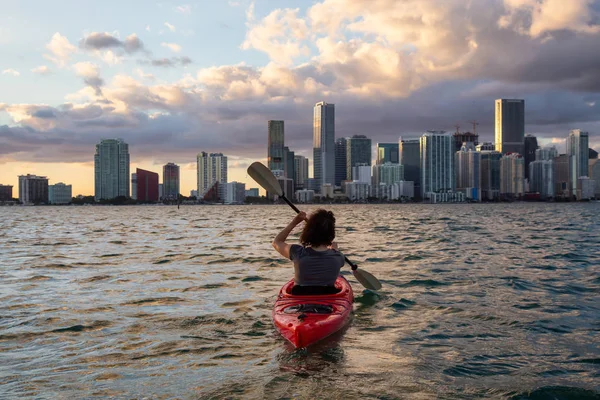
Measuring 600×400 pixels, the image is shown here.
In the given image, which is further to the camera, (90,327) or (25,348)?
(90,327)

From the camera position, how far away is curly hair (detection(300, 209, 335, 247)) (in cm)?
856

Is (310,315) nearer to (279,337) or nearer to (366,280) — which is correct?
(279,337)

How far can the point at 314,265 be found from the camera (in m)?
8.73

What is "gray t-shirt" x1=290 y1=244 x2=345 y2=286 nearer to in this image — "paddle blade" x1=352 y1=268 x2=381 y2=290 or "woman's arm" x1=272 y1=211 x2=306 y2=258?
"woman's arm" x1=272 y1=211 x2=306 y2=258

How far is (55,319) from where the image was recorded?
32.0ft

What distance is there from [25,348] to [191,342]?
2.51 metres

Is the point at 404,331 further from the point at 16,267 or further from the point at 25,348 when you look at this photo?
the point at 16,267

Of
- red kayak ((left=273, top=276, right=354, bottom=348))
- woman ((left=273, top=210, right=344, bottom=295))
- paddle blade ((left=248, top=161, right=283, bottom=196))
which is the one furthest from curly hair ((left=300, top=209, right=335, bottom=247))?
paddle blade ((left=248, top=161, right=283, bottom=196))

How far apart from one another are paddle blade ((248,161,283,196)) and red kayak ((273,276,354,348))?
364 centimetres

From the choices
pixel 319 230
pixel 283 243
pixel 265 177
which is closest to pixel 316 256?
pixel 319 230

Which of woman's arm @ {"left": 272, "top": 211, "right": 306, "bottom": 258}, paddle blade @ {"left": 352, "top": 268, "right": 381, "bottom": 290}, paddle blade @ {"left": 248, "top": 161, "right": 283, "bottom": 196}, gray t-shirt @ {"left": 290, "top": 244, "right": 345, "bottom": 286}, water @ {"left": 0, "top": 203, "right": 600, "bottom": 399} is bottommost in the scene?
water @ {"left": 0, "top": 203, "right": 600, "bottom": 399}

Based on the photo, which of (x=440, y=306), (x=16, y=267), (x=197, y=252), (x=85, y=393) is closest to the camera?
(x=85, y=393)

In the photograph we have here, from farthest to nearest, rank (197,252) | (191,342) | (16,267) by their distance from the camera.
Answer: (197,252)
(16,267)
(191,342)

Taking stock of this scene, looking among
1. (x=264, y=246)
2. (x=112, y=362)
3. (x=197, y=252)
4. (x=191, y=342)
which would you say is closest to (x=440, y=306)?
(x=191, y=342)
